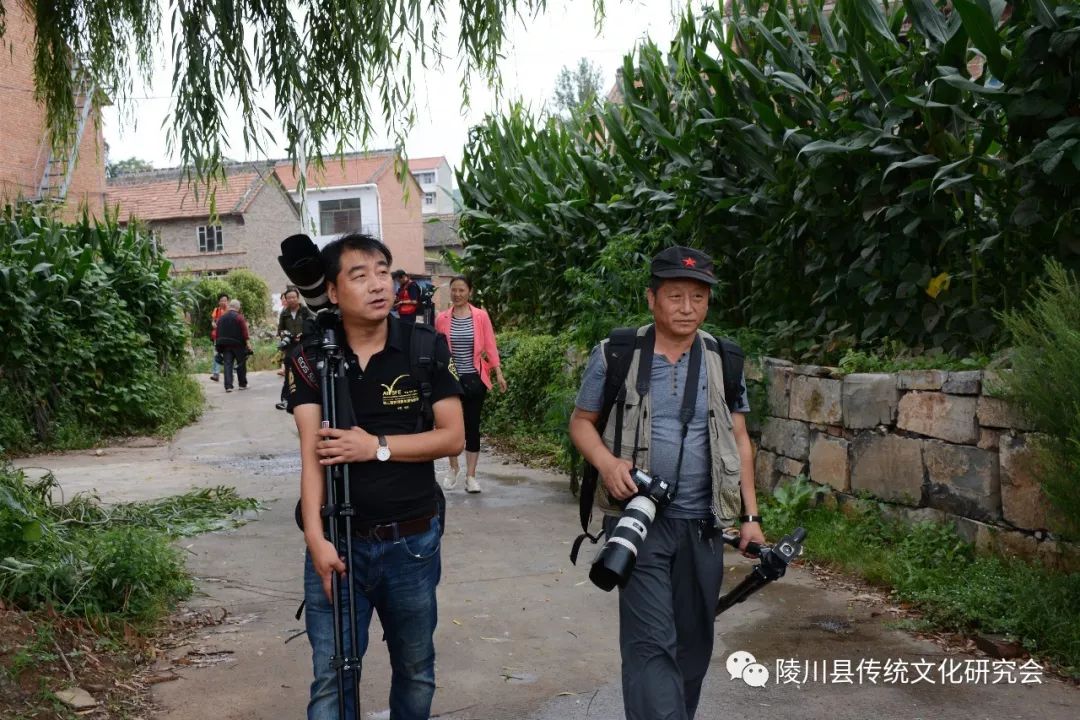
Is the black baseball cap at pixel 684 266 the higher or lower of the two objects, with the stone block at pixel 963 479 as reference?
higher

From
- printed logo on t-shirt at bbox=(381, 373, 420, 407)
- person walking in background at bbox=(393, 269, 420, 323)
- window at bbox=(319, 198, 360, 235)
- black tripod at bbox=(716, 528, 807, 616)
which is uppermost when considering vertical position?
window at bbox=(319, 198, 360, 235)

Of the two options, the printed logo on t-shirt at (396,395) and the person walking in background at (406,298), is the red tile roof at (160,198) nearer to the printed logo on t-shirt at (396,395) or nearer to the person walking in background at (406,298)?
the person walking in background at (406,298)

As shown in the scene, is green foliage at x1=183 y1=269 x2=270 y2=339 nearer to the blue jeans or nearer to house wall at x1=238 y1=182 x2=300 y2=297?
house wall at x1=238 y1=182 x2=300 y2=297

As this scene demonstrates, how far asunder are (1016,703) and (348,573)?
9.34 feet

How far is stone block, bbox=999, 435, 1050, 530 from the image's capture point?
5.27m

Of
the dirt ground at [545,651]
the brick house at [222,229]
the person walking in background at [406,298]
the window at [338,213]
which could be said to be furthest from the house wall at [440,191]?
the dirt ground at [545,651]

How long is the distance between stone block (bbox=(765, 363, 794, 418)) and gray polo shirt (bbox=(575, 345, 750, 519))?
403 cm

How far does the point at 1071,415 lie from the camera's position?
459 centimetres

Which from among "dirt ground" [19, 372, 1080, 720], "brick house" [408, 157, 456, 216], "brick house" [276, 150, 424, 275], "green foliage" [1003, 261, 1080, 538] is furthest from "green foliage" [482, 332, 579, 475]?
"brick house" [408, 157, 456, 216]

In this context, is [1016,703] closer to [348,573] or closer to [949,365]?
[949,365]

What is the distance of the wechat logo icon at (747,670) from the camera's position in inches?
185

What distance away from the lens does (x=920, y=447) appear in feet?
20.4

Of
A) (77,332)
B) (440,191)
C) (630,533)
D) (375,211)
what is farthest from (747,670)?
(440,191)

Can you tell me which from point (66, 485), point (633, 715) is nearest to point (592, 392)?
point (633, 715)
